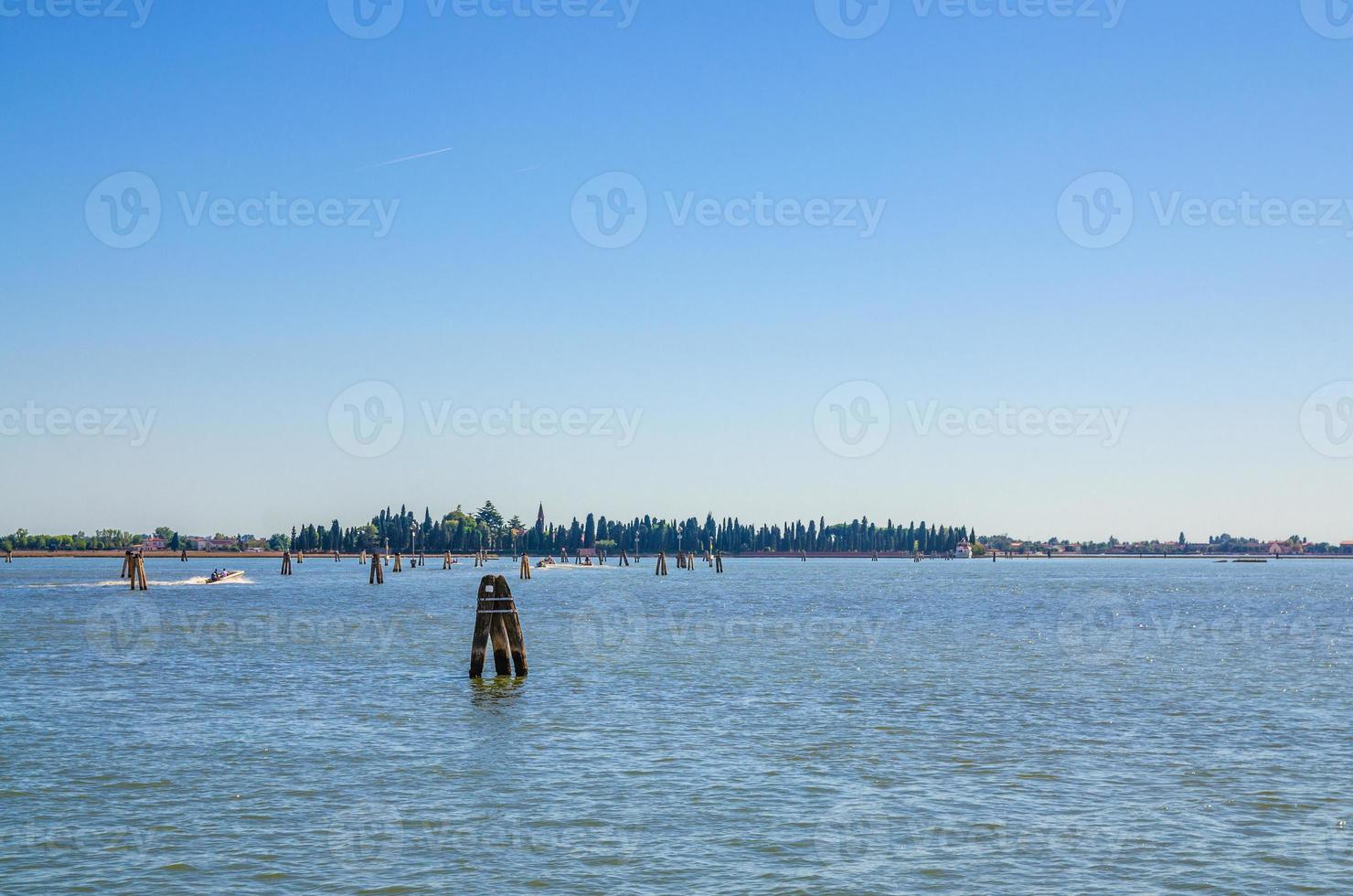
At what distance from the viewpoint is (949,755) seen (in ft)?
77.3

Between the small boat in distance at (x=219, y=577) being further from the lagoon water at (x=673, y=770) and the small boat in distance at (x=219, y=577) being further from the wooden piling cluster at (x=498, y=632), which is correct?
the wooden piling cluster at (x=498, y=632)

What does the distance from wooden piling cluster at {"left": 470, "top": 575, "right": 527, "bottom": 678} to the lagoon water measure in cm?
108

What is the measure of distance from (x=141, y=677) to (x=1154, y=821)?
96.7ft

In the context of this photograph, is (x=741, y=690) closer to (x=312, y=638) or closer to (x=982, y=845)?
(x=982, y=845)

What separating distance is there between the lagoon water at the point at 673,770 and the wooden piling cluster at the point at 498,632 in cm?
108

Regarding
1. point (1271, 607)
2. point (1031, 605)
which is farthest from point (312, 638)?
point (1271, 607)

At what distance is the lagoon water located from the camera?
1577 centimetres

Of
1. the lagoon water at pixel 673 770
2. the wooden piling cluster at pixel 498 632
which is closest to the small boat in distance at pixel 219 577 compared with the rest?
the lagoon water at pixel 673 770

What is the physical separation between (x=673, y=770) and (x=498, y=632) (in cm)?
1579

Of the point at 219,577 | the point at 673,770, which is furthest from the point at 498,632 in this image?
the point at 219,577

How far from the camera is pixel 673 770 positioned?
22.0 metres

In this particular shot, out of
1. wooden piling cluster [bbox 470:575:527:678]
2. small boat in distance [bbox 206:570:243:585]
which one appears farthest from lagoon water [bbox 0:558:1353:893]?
small boat in distance [bbox 206:570:243:585]

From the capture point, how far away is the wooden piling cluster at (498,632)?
36.8m

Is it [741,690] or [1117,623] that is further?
[1117,623]
